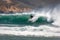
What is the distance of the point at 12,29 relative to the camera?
58.2 feet

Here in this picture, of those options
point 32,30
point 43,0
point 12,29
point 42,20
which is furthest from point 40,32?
point 42,20

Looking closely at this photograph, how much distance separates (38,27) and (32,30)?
950 millimetres

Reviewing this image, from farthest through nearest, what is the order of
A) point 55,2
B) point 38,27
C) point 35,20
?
point 35,20 < point 38,27 < point 55,2

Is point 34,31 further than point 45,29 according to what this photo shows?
No

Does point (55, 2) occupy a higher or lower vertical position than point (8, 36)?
higher

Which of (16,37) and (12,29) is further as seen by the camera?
(12,29)

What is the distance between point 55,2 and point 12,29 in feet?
12.2

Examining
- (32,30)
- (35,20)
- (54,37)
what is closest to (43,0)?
(54,37)

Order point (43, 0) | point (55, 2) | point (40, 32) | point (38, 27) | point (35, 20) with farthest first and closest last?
point (35, 20) → point (38, 27) → point (40, 32) → point (55, 2) → point (43, 0)

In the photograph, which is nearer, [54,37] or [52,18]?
[54,37]

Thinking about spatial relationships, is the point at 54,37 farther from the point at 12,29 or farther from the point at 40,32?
the point at 12,29

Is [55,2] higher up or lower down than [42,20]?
higher up

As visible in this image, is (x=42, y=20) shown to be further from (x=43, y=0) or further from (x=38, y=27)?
(x=43, y=0)

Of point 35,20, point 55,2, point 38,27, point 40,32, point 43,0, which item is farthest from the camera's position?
point 35,20
